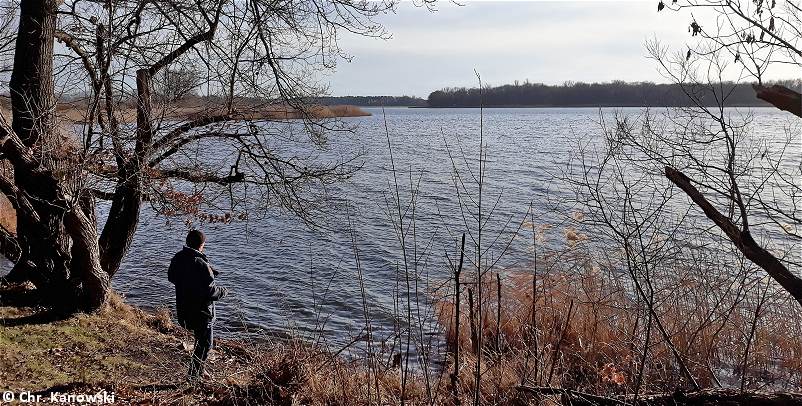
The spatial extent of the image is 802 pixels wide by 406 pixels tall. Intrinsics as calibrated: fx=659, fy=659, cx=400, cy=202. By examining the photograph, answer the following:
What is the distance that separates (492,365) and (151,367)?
380cm

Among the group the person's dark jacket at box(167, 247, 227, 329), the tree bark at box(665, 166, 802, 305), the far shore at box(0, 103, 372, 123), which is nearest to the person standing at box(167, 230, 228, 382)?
the person's dark jacket at box(167, 247, 227, 329)

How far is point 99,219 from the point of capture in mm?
16672

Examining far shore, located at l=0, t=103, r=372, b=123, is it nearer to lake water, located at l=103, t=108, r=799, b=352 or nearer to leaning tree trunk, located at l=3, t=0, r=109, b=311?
leaning tree trunk, located at l=3, t=0, r=109, b=311

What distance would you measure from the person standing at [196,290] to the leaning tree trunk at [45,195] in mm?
1877

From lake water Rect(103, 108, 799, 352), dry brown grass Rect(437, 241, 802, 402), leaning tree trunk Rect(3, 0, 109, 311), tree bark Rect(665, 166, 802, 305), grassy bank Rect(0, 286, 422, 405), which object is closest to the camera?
tree bark Rect(665, 166, 802, 305)

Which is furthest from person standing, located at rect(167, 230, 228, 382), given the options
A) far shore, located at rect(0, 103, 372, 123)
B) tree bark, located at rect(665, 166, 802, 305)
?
tree bark, located at rect(665, 166, 802, 305)

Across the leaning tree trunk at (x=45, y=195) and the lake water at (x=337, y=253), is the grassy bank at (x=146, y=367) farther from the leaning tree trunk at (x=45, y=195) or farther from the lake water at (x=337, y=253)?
the lake water at (x=337, y=253)

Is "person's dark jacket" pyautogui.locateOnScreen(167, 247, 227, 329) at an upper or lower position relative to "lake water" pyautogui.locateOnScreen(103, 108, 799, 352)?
upper

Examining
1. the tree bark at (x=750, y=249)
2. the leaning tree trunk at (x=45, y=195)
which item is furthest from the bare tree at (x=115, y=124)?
the tree bark at (x=750, y=249)

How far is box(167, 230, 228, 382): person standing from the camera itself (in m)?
6.83

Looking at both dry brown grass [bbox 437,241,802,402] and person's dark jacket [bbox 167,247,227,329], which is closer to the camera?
person's dark jacket [bbox 167,247,227,329]

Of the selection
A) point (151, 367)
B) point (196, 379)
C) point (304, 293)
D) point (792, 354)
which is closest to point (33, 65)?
point (151, 367)

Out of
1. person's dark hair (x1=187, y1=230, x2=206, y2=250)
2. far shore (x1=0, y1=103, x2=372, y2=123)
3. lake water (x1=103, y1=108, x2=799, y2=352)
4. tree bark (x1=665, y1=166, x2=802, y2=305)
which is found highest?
far shore (x1=0, y1=103, x2=372, y2=123)

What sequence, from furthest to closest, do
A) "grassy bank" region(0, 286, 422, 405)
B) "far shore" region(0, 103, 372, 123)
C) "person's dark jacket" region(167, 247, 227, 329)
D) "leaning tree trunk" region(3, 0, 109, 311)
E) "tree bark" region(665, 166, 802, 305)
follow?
"far shore" region(0, 103, 372, 123), "leaning tree trunk" region(3, 0, 109, 311), "person's dark jacket" region(167, 247, 227, 329), "grassy bank" region(0, 286, 422, 405), "tree bark" region(665, 166, 802, 305)
